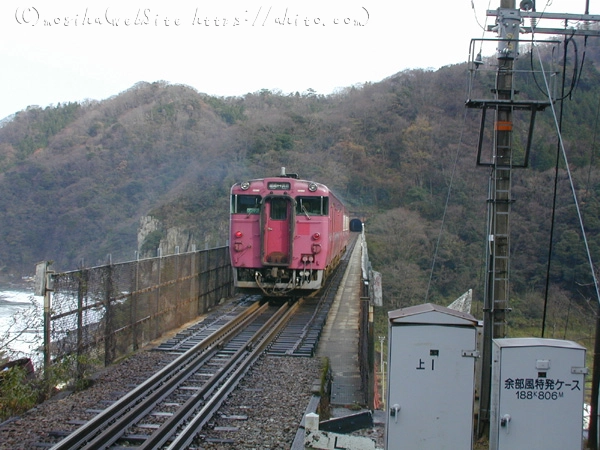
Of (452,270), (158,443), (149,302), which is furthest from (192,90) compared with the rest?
(158,443)

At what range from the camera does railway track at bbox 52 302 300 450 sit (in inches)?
226

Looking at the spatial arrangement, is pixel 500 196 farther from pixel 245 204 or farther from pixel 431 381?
pixel 245 204

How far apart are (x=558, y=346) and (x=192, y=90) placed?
280ft

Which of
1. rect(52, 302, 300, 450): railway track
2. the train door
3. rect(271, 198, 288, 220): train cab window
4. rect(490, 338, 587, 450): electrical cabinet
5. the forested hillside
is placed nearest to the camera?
rect(490, 338, 587, 450): electrical cabinet

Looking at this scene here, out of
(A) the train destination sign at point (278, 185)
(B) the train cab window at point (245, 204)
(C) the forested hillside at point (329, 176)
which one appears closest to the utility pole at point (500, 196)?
(A) the train destination sign at point (278, 185)

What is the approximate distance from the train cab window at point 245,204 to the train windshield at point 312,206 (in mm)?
1021

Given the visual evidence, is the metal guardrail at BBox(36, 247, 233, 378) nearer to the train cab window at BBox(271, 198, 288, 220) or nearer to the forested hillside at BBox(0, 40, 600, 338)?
the train cab window at BBox(271, 198, 288, 220)

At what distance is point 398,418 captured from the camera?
5250 mm

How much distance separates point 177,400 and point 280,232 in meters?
7.72

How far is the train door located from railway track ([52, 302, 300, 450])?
347 centimetres

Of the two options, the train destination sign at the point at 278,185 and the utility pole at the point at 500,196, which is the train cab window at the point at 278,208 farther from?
the utility pole at the point at 500,196

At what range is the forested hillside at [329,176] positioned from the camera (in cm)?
3488

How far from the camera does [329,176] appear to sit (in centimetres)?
6150

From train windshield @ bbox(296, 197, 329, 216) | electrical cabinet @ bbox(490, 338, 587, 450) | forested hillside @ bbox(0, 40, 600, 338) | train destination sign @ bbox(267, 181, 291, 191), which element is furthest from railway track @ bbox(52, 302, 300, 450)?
forested hillside @ bbox(0, 40, 600, 338)
